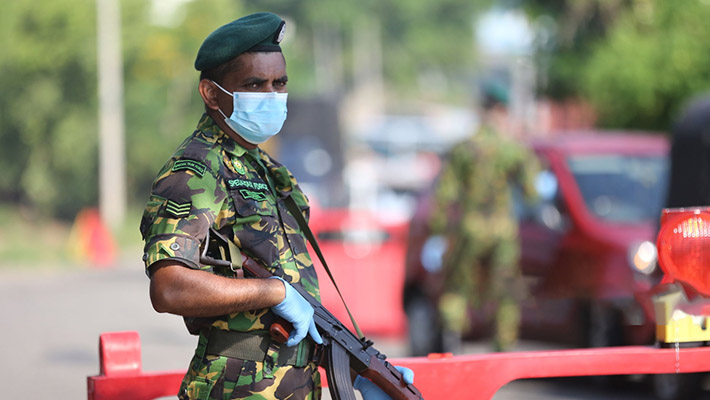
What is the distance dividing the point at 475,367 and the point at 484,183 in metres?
4.78

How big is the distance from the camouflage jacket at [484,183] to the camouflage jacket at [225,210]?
515 cm

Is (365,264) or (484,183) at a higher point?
(484,183)

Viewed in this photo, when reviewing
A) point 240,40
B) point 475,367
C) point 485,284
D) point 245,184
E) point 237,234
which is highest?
point 240,40

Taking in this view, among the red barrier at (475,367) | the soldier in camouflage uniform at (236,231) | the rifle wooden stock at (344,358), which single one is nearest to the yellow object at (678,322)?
the red barrier at (475,367)

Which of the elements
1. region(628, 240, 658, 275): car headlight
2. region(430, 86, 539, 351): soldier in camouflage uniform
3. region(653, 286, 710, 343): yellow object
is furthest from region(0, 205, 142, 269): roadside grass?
region(653, 286, 710, 343): yellow object

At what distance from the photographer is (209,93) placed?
311cm

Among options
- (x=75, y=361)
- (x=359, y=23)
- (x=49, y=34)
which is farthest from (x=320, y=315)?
(x=359, y=23)

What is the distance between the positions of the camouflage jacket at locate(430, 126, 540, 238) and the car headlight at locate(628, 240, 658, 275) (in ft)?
2.52

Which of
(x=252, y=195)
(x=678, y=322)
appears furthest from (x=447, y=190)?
(x=252, y=195)

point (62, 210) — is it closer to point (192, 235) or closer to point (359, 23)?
point (192, 235)

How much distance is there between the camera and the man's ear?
310cm

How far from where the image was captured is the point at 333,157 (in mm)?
29188

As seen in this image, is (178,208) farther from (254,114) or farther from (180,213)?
(254,114)

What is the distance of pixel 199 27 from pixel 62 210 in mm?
10257
